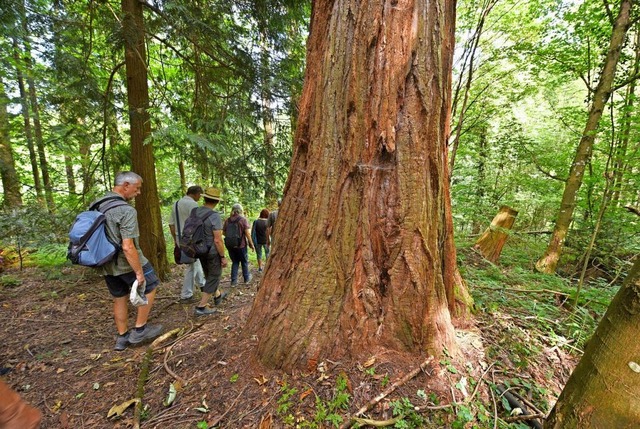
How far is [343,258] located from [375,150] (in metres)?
0.82

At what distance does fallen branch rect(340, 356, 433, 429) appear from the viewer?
1.71 m

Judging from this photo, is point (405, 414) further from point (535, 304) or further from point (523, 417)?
point (535, 304)

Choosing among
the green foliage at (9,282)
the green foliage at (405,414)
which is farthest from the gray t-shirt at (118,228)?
the green foliage at (9,282)

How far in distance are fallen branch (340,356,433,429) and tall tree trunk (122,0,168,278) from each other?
4.77m

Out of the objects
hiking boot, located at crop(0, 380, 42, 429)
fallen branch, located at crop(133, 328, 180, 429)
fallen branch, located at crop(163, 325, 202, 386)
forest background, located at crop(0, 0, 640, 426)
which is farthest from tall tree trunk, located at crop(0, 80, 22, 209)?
hiking boot, located at crop(0, 380, 42, 429)

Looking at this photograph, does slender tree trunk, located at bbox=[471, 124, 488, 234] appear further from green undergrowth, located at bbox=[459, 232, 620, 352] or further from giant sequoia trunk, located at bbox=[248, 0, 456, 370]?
giant sequoia trunk, located at bbox=[248, 0, 456, 370]

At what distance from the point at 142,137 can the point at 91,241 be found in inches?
108

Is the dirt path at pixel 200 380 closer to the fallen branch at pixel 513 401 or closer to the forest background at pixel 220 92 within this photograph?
the fallen branch at pixel 513 401

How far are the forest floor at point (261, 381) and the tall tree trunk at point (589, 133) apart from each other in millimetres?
3744

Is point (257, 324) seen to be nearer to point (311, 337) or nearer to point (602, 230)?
point (311, 337)

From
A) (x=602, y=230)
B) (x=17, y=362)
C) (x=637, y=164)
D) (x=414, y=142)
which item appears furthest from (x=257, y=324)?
(x=637, y=164)

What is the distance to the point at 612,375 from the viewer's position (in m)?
0.97

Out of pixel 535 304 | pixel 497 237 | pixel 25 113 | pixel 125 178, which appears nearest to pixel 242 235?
pixel 125 178

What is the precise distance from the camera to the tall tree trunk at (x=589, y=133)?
5023 millimetres
